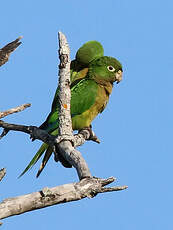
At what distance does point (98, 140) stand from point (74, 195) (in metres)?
3.36

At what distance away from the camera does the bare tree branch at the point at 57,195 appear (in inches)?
167

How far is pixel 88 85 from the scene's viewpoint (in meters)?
8.05

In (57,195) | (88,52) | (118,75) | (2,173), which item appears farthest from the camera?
(118,75)

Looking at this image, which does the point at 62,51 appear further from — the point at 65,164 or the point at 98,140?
the point at 98,140

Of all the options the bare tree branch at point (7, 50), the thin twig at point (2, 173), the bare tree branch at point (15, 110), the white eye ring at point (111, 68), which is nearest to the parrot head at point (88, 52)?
the white eye ring at point (111, 68)

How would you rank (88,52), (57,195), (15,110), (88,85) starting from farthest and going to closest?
1. (88,52)
2. (88,85)
3. (15,110)
4. (57,195)

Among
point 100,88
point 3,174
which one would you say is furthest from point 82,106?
point 3,174

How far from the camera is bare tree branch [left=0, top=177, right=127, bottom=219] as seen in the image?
4.24 metres

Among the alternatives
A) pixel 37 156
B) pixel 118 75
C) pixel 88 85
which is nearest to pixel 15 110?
pixel 37 156

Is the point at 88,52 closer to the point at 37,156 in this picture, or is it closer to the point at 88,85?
the point at 88,85

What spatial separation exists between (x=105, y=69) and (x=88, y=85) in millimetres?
434

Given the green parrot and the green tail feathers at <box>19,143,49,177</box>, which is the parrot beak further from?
the green tail feathers at <box>19,143,49,177</box>

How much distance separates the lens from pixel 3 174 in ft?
16.0

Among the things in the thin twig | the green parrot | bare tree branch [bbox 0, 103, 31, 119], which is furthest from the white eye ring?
the thin twig
